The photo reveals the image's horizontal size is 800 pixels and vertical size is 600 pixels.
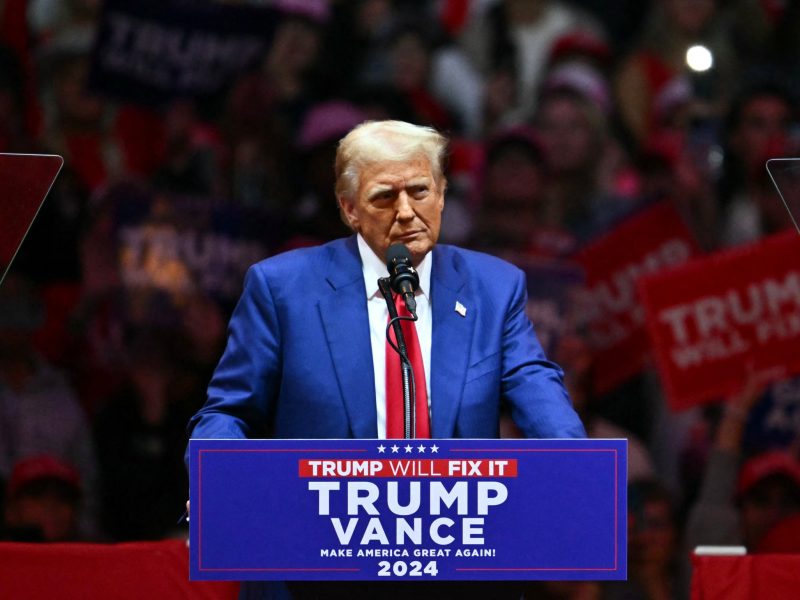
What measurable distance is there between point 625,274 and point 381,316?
309 cm

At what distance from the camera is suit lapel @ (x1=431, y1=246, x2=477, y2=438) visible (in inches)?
124

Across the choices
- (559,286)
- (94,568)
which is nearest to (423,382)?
(94,568)

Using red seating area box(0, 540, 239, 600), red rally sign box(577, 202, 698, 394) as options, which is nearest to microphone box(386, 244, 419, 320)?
red seating area box(0, 540, 239, 600)

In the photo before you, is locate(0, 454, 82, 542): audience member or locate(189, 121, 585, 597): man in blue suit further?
locate(0, 454, 82, 542): audience member

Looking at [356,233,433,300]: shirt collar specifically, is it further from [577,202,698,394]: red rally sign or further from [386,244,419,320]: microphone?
[577,202,698,394]: red rally sign

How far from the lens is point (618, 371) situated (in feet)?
19.9

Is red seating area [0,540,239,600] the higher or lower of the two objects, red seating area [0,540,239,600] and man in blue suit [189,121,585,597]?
the lower

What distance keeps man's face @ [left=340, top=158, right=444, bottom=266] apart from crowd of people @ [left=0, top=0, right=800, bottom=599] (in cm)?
218

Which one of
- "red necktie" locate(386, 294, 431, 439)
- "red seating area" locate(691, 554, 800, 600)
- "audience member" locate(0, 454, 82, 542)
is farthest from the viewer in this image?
"audience member" locate(0, 454, 82, 542)

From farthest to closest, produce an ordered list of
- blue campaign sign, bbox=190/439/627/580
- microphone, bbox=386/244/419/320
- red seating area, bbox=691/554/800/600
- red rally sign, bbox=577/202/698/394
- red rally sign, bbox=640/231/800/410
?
red rally sign, bbox=577/202/698/394, red rally sign, bbox=640/231/800/410, red seating area, bbox=691/554/800/600, microphone, bbox=386/244/419/320, blue campaign sign, bbox=190/439/627/580

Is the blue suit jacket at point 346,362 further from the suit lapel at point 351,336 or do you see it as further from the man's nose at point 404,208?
the man's nose at point 404,208

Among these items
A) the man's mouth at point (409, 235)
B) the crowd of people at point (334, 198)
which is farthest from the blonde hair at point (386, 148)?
the crowd of people at point (334, 198)

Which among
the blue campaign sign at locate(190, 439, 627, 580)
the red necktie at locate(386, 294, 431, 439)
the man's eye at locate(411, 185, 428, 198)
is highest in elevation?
the man's eye at locate(411, 185, 428, 198)

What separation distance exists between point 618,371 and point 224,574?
11.3 ft
